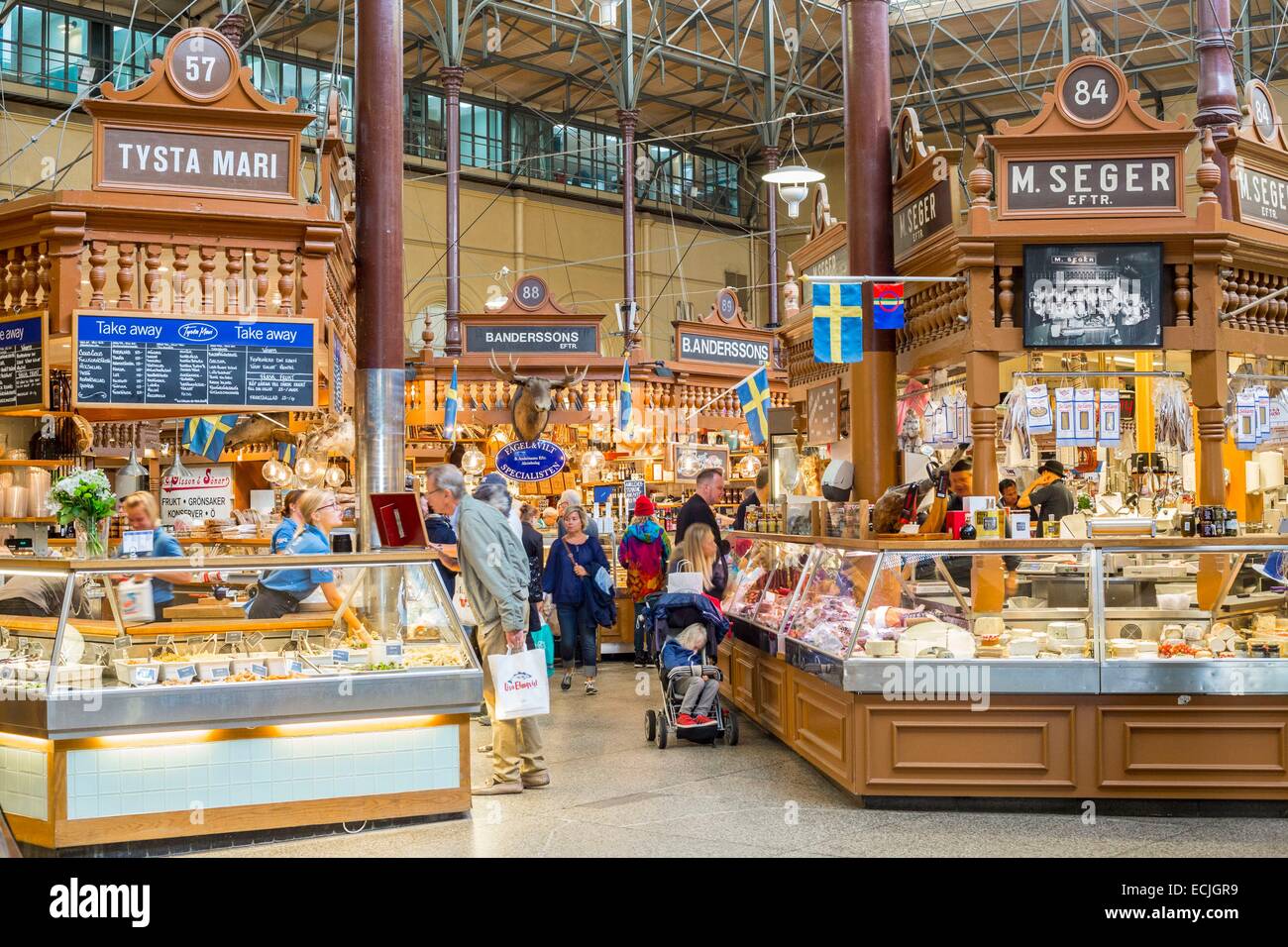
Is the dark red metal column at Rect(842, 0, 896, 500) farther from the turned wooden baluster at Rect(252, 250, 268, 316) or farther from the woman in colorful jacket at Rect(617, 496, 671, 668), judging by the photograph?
the turned wooden baluster at Rect(252, 250, 268, 316)

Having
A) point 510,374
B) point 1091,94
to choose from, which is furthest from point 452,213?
point 1091,94

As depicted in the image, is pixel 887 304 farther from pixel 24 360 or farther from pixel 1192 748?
pixel 24 360

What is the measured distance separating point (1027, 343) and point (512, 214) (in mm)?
20044

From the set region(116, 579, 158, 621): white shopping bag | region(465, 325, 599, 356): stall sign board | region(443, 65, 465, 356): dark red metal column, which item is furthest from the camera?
region(443, 65, 465, 356): dark red metal column

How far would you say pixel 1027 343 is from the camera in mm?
7023

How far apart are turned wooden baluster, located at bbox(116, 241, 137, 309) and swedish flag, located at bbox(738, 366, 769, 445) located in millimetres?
5023

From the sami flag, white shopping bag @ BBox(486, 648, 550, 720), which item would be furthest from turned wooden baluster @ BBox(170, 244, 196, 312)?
the sami flag

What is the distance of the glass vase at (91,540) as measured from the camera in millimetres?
6133

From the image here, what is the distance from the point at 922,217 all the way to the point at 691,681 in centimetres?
313

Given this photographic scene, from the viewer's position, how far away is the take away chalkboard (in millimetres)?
6535

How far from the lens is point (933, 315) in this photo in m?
7.62

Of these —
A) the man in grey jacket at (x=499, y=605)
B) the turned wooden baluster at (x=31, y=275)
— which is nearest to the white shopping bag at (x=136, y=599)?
the man in grey jacket at (x=499, y=605)

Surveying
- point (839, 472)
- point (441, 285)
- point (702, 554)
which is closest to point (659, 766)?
point (702, 554)

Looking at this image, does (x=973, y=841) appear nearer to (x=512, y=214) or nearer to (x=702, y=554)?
(x=702, y=554)
